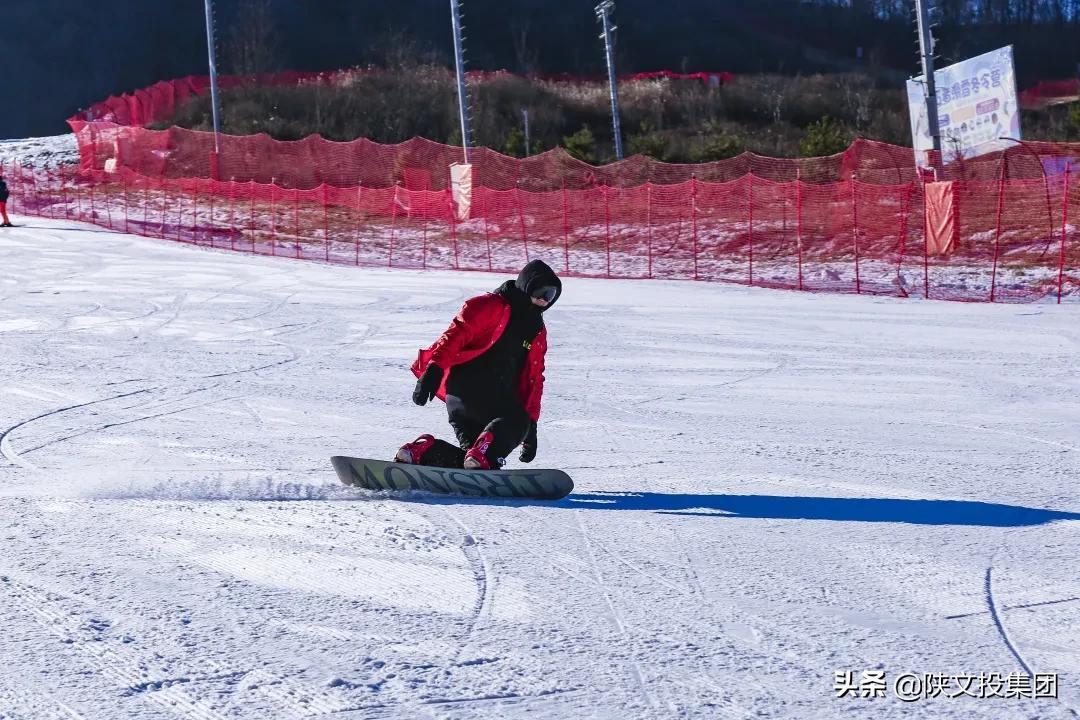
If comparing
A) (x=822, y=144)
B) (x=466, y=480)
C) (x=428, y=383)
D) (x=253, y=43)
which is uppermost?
(x=253, y=43)

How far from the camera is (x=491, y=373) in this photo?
590cm

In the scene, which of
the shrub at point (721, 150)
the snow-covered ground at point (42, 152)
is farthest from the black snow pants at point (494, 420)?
the snow-covered ground at point (42, 152)

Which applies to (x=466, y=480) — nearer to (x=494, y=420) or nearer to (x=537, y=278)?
(x=494, y=420)

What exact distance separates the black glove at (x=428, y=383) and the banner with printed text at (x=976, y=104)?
19.6 meters

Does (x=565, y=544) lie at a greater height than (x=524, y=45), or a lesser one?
lesser

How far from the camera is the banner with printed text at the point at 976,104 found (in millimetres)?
23828

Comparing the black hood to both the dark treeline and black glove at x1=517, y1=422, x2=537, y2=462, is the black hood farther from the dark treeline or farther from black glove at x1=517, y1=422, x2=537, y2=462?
the dark treeline

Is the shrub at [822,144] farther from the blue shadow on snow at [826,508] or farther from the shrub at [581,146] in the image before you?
the blue shadow on snow at [826,508]

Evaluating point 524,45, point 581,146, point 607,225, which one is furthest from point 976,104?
point 524,45

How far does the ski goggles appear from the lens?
5.61m

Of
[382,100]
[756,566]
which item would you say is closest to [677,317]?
[756,566]

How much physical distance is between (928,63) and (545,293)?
53.1ft

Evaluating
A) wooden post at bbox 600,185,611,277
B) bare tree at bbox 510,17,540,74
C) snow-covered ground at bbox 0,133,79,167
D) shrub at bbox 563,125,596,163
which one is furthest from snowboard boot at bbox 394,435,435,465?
bare tree at bbox 510,17,540,74

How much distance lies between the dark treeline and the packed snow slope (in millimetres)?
50599
